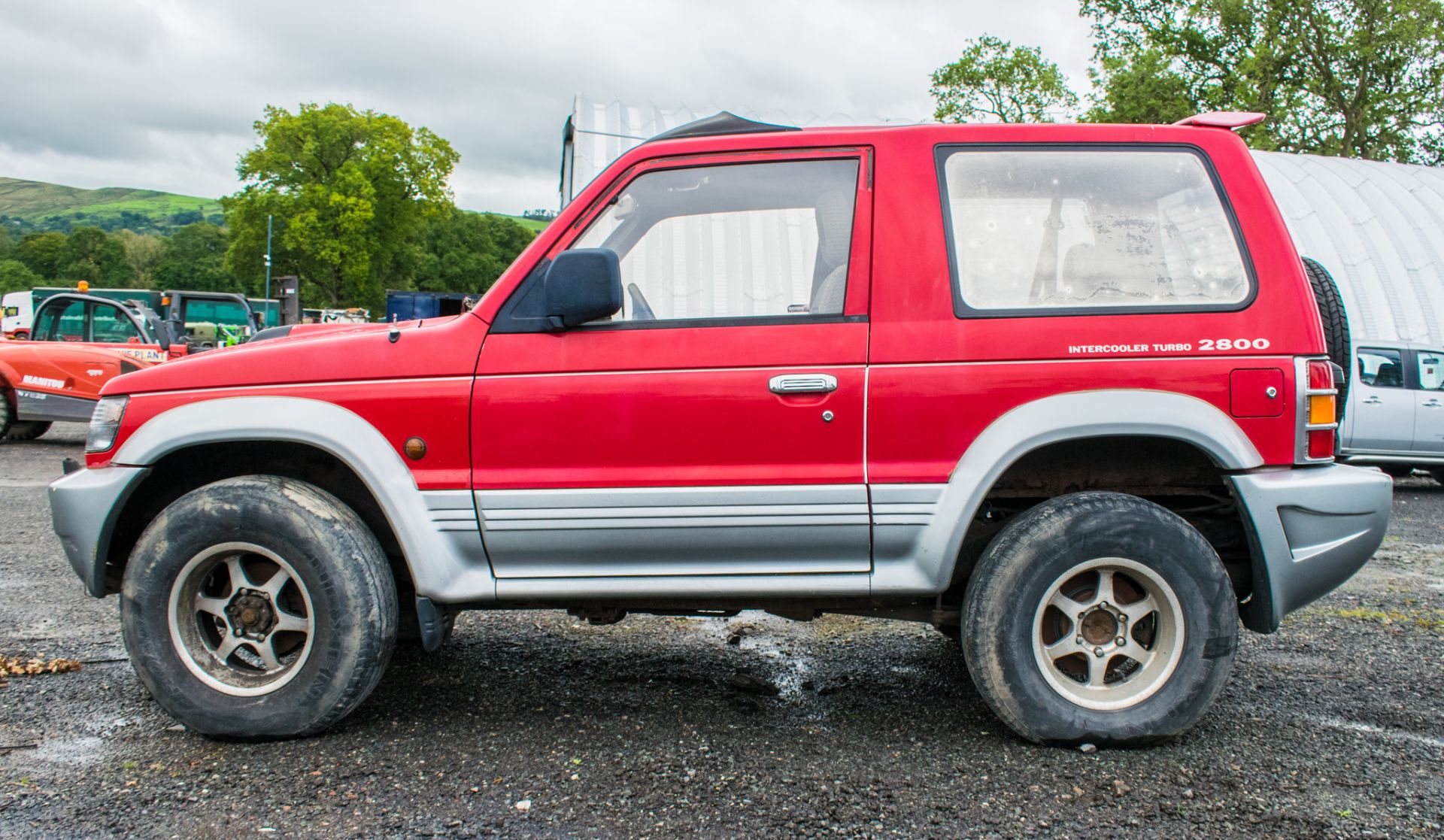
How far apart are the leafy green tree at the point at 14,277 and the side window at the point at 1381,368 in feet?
350

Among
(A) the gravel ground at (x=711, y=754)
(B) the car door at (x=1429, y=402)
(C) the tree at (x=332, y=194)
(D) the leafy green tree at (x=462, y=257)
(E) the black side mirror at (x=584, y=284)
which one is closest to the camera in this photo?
(A) the gravel ground at (x=711, y=754)

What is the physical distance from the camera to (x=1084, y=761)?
10.8 feet

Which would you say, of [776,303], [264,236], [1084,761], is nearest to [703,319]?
[776,303]

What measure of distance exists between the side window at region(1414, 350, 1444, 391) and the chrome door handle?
38.9ft

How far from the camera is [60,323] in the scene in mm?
13797

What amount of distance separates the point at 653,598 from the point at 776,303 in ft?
3.41

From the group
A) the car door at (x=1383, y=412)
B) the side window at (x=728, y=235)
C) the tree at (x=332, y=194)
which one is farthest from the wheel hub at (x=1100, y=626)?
the tree at (x=332, y=194)

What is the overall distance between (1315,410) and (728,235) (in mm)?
1945

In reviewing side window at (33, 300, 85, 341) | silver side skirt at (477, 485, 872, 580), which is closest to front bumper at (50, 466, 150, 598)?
silver side skirt at (477, 485, 872, 580)

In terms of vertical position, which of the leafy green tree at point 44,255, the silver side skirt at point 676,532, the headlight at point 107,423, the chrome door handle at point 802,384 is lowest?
the silver side skirt at point 676,532

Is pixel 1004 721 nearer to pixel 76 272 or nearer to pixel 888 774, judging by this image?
pixel 888 774

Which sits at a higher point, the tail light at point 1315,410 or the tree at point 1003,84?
the tree at point 1003,84

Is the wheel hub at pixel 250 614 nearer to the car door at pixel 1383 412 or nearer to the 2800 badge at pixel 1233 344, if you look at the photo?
the 2800 badge at pixel 1233 344

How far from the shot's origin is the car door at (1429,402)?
12.0m
